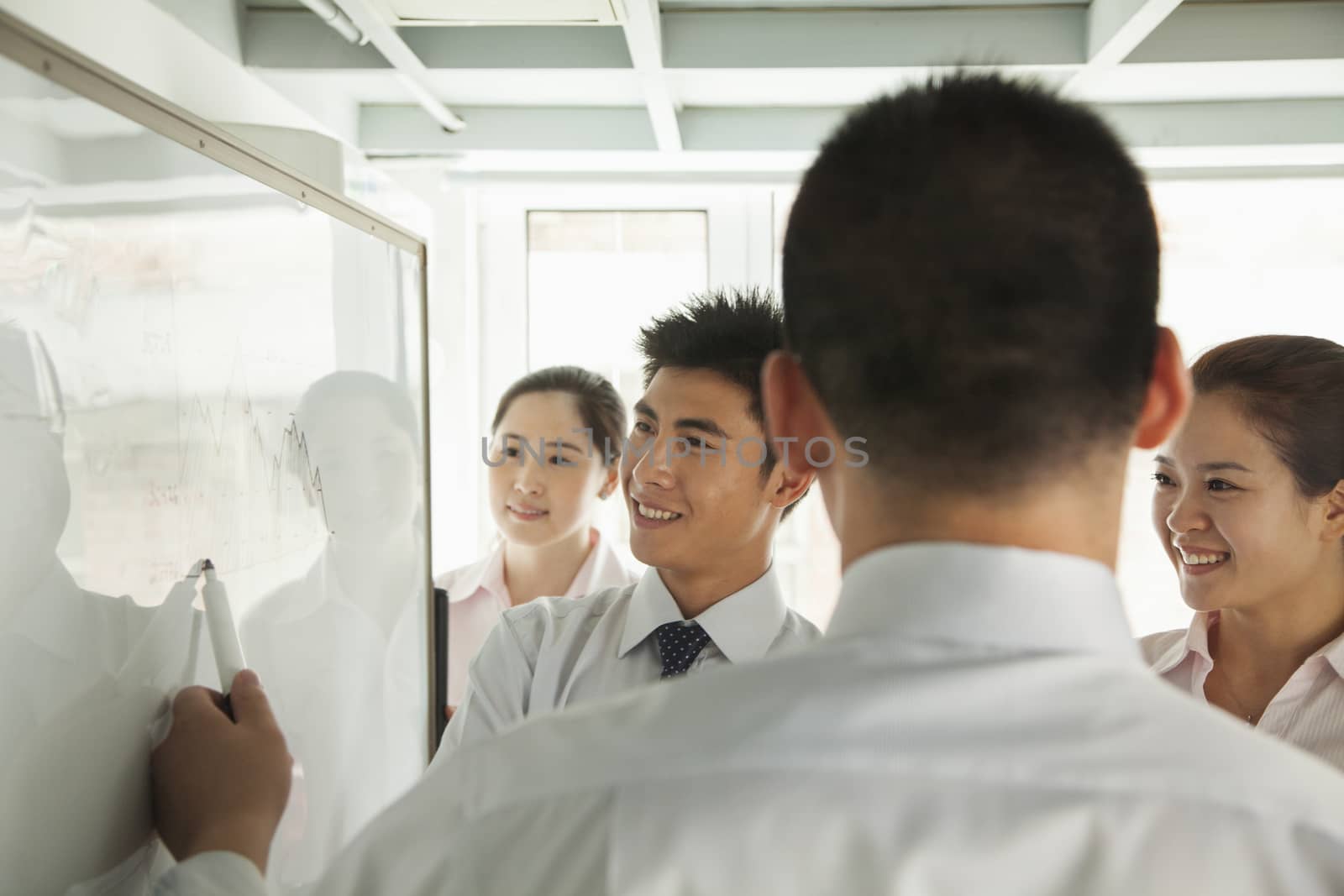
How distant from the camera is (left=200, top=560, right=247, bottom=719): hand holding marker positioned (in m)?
1.05

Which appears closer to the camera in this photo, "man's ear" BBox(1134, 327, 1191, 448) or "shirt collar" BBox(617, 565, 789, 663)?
"man's ear" BBox(1134, 327, 1191, 448)

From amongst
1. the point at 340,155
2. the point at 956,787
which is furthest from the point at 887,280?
the point at 340,155

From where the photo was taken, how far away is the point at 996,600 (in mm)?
583

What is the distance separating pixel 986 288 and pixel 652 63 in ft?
5.48

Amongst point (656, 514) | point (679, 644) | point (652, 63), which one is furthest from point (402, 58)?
point (679, 644)

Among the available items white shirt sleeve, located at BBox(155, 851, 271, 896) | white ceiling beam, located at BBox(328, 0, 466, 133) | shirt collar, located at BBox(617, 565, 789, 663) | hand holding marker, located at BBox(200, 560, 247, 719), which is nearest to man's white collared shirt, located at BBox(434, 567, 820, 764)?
shirt collar, located at BBox(617, 565, 789, 663)

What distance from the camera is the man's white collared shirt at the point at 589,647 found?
1.47m

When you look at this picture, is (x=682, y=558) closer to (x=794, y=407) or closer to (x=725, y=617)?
(x=725, y=617)

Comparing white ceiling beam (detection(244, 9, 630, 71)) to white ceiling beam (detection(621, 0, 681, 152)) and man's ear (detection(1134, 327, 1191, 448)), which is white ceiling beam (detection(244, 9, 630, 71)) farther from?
man's ear (detection(1134, 327, 1191, 448))

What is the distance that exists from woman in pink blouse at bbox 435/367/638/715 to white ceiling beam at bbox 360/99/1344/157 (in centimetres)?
63

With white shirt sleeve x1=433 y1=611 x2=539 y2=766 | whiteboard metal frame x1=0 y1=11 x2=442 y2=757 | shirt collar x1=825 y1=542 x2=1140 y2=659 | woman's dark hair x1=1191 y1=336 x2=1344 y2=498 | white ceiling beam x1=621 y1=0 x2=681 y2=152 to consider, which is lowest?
white shirt sleeve x1=433 y1=611 x2=539 y2=766

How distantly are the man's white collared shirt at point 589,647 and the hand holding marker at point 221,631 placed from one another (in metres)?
0.42

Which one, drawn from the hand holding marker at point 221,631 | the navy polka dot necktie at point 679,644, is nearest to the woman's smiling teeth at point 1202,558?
the navy polka dot necktie at point 679,644

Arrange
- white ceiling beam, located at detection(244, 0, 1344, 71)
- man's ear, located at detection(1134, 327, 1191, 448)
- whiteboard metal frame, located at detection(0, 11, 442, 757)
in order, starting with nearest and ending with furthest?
man's ear, located at detection(1134, 327, 1191, 448)
whiteboard metal frame, located at detection(0, 11, 442, 757)
white ceiling beam, located at detection(244, 0, 1344, 71)
